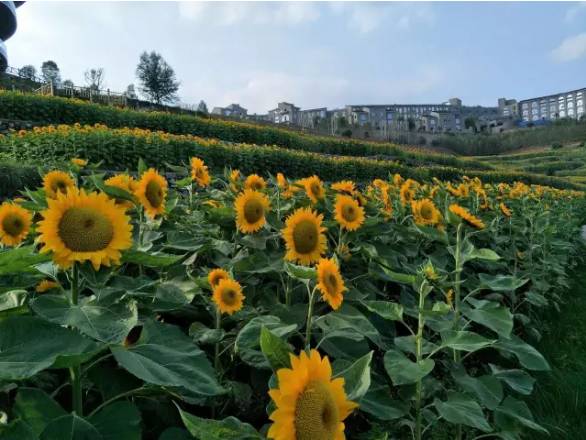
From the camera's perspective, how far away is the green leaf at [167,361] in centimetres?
75

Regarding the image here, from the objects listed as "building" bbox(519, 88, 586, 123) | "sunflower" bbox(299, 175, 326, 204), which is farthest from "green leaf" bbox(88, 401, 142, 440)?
"building" bbox(519, 88, 586, 123)

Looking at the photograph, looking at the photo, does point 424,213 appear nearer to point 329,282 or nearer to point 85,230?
point 329,282

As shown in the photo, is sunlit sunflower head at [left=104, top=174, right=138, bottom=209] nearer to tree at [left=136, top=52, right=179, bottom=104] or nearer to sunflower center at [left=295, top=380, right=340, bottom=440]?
sunflower center at [left=295, top=380, right=340, bottom=440]

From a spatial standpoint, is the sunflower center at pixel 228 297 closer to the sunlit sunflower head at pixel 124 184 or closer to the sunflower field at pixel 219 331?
the sunflower field at pixel 219 331

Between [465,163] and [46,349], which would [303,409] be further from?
[465,163]

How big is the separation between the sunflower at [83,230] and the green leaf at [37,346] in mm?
163

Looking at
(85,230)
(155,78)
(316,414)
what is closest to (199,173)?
(85,230)

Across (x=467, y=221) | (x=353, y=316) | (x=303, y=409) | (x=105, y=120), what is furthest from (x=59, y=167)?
(x=105, y=120)

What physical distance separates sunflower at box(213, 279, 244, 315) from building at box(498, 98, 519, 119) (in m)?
119

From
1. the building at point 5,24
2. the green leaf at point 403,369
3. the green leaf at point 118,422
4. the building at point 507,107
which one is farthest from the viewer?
the building at point 507,107

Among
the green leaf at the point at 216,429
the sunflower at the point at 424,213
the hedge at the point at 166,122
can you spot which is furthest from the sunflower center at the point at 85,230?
the hedge at the point at 166,122

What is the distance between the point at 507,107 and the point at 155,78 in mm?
93543

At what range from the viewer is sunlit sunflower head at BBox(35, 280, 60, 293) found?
1.14 m

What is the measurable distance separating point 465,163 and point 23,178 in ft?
72.1
